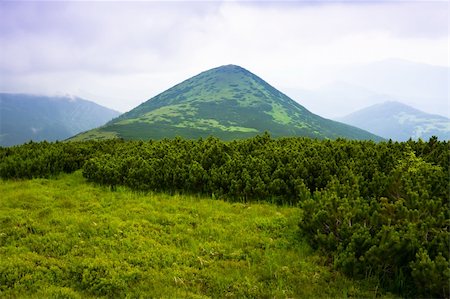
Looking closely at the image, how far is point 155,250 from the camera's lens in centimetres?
929

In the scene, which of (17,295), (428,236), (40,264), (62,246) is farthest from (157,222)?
(428,236)

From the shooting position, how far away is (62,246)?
30.8 feet

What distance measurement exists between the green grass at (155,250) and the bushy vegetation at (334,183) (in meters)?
0.67

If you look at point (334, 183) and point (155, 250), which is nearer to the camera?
point (155, 250)

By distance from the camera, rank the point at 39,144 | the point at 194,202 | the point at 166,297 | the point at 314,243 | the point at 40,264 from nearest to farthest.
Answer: the point at 166,297 → the point at 40,264 → the point at 314,243 → the point at 194,202 → the point at 39,144

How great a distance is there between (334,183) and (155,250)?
5.45 m

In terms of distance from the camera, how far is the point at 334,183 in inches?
432

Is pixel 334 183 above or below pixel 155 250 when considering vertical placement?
above

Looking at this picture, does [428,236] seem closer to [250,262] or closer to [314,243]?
[314,243]

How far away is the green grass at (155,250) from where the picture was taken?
7.74 meters

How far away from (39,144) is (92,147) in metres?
2.71

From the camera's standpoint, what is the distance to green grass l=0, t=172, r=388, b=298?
7742 millimetres

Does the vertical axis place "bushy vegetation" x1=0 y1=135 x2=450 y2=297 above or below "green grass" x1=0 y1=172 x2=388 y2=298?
above

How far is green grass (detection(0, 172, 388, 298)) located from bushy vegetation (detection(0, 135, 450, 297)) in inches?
26.4
